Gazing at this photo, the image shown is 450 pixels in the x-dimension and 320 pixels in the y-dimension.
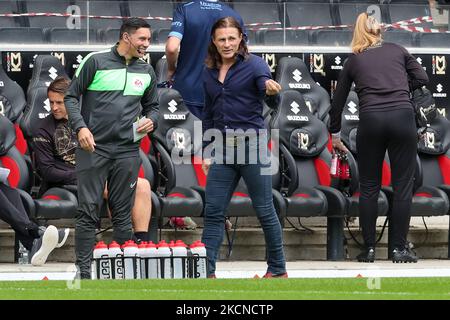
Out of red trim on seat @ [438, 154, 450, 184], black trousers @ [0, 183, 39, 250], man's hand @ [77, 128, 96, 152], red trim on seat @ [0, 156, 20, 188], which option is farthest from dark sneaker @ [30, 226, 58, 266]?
red trim on seat @ [438, 154, 450, 184]

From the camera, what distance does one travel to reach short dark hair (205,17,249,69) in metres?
11.4

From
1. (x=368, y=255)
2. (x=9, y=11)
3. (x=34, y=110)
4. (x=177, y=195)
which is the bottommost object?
(x=368, y=255)

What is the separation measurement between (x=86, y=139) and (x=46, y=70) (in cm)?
340

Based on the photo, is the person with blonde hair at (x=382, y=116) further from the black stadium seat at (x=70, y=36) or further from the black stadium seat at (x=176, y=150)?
the black stadium seat at (x=70, y=36)

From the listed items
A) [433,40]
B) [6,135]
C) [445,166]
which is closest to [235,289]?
[6,135]

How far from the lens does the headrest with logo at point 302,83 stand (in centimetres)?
1525

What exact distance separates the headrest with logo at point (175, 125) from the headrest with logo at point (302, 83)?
1.10 m

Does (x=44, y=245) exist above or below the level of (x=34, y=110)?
below

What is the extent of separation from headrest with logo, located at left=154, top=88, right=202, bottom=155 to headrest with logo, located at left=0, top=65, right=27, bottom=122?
1.24 metres

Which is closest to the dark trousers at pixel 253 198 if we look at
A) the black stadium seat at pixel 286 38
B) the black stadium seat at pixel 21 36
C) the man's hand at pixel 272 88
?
the man's hand at pixel 272 88

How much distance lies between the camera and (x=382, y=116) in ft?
44.2

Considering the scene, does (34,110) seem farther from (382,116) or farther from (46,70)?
(382,116)

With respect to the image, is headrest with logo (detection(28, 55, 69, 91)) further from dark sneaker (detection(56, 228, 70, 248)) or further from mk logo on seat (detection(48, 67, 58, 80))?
dark sneaker (detection(56, 228, 70, 248))
